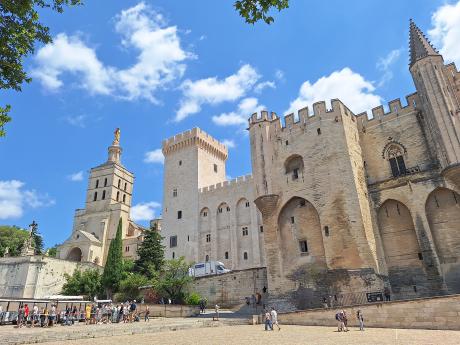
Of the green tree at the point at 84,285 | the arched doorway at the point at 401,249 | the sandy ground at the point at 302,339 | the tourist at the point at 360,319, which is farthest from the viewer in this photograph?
the green tree at the point at 84,285

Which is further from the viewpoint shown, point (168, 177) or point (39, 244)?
point (39, 244)

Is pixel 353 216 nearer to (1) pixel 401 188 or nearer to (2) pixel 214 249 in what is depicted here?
(1) pixel 401 188

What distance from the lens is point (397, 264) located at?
2072 centimetres

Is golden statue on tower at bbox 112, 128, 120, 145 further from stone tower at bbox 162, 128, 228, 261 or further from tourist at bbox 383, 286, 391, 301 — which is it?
tourist at bbox 383, 286, 391, 301

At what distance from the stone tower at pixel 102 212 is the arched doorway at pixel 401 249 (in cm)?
3504

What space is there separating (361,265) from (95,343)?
1435 cm

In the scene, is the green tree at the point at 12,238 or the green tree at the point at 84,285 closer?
the green tree at the point at 84,285

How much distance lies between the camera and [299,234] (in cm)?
2266

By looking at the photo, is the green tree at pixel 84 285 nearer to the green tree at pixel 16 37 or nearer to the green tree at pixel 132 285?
the green tree at pixel 132 285

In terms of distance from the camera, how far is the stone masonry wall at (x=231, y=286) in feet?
81.4

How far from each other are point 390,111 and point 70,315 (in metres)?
22.9

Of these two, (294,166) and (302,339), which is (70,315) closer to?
(302,339)

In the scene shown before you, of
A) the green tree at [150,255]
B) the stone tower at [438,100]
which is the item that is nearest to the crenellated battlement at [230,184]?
the green tree at [150,255]

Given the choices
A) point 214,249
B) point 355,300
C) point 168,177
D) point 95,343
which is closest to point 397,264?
point 355,300
